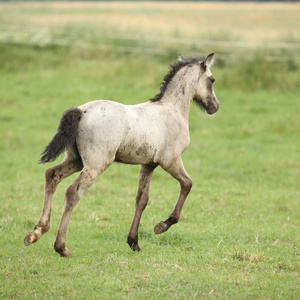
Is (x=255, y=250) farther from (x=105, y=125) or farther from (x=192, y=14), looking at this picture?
(x=192, y=14)

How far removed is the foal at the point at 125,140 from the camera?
19.6 feet

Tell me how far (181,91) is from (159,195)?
326 centimetres

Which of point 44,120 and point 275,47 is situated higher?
point 275,47

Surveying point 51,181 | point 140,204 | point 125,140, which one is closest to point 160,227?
point 140,204

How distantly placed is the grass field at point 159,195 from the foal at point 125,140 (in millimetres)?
567

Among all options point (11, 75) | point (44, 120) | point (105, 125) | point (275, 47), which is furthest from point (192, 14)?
point (105, 125)

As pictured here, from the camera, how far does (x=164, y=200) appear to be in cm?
967

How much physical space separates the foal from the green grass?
22.9 inches

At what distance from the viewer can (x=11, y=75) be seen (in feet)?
67.8

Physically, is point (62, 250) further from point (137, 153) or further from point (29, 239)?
point (137, 153)

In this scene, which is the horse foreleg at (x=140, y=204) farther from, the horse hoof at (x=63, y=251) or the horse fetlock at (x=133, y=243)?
the horse hoof at (x=63, y=251)

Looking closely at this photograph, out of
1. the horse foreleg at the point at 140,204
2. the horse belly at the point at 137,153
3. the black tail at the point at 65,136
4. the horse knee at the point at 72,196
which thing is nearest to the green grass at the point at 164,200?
the horse foreleg at the point at 140,204

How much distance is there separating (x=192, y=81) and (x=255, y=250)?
98.9 inches

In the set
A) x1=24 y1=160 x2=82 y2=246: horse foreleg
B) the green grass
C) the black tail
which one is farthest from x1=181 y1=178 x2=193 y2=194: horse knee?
the black tail
